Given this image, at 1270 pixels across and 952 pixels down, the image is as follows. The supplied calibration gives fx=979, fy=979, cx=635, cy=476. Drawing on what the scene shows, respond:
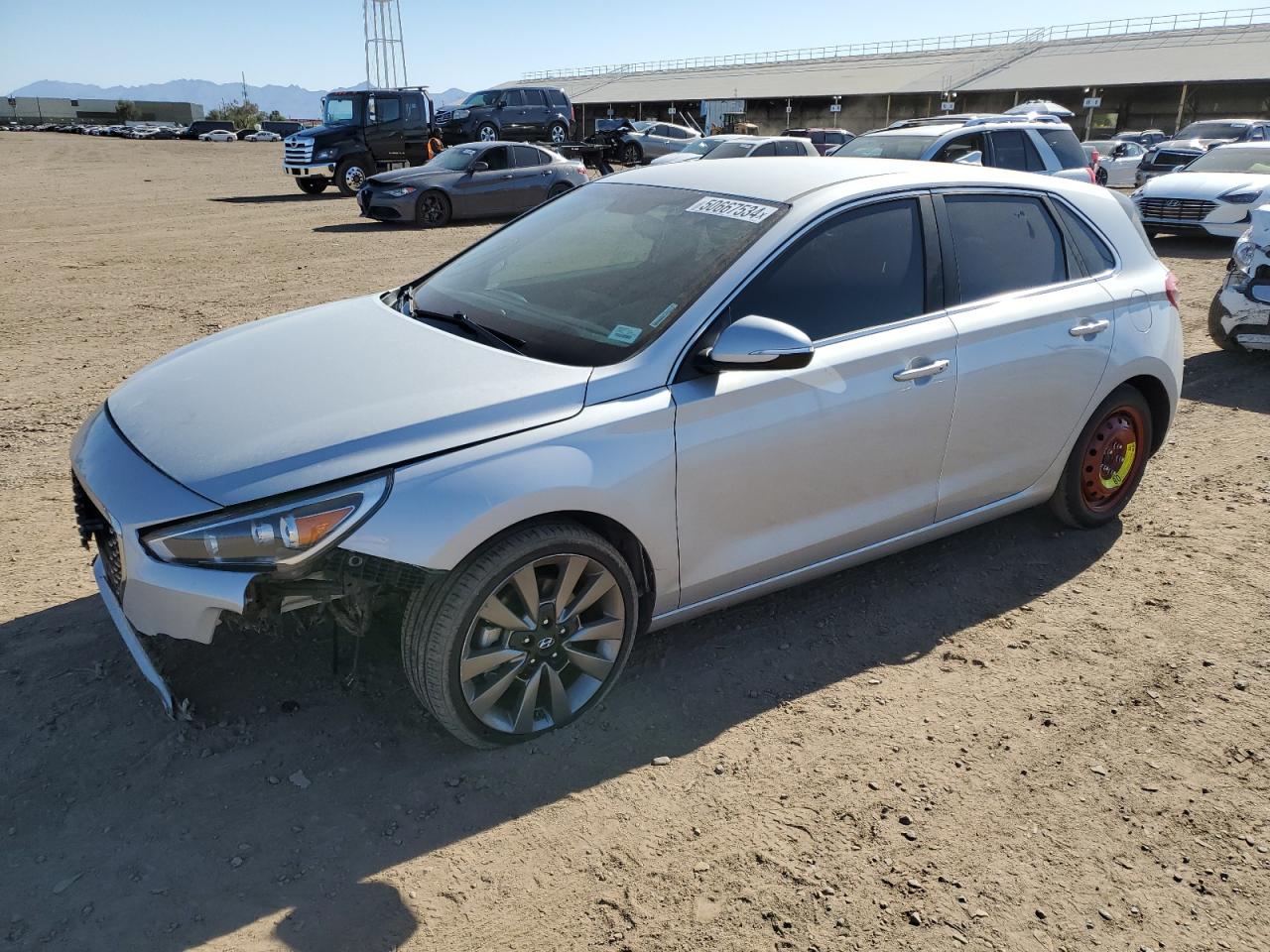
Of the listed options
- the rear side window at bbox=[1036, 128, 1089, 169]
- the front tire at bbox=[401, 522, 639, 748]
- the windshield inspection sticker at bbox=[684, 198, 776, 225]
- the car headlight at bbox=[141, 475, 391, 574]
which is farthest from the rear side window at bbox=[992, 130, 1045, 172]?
the car headlight at bbox=[141, 475, 391, 574]

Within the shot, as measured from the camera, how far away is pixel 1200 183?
44.8 ft

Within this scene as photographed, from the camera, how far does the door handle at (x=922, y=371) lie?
11.9 feet

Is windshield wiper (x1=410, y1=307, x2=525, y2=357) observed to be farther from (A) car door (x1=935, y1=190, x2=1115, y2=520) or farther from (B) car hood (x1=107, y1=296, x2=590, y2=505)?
(A) car door (x1=935, y1=190, x2=1115, y2=520)

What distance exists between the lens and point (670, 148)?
29938mm

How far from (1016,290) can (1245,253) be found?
4.64 m

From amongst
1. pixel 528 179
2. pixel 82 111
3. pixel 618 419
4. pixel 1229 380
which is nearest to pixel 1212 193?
pixel 1229 380

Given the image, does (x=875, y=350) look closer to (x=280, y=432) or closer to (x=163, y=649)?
(x=280, y=432)

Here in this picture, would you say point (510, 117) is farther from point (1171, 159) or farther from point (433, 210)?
point (1171, 159)

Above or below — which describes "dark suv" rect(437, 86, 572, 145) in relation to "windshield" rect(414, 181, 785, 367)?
above

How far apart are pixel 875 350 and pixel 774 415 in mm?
535

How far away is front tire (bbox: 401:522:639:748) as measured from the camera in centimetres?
285

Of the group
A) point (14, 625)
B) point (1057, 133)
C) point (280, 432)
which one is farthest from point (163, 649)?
point (1057, 133)

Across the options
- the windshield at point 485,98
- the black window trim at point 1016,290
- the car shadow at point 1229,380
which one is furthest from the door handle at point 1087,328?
the windshield at point 485,98

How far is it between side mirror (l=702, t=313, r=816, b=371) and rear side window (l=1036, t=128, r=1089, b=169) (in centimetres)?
1133
